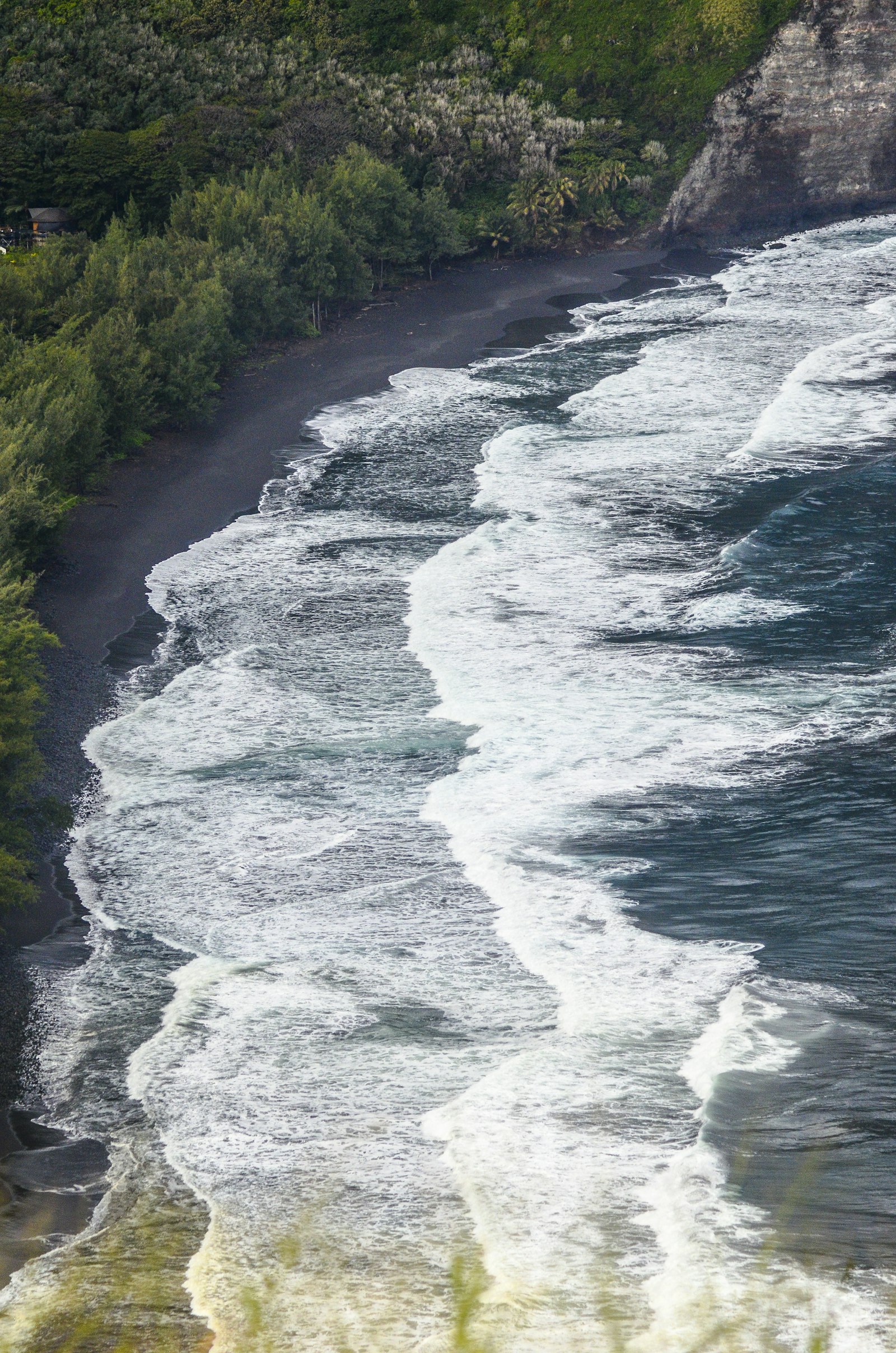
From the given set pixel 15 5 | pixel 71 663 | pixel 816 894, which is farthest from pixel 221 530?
pixel 15 5

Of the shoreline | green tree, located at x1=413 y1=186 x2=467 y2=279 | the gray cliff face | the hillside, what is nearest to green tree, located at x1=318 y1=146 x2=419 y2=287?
green tree, located at x1=413 y1=186 x2=467 y2=279

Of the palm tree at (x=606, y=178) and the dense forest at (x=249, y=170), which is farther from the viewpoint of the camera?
the palm tree at (x=606, y=178)

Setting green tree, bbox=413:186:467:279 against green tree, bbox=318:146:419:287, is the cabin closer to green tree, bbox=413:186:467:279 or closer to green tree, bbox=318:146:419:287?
green tree, bbox=318:146:419:287

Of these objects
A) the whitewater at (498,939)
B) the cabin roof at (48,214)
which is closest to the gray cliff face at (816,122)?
the cabin roof at (48,214)

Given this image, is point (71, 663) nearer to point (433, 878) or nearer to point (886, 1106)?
point (433, 878)

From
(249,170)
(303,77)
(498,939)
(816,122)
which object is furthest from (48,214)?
(498,939)

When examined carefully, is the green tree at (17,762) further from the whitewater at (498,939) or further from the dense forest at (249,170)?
the whitewater at (498,939)

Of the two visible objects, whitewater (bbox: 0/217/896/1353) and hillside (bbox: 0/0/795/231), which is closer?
whitewater (bbox: 0/217/896/1353)
